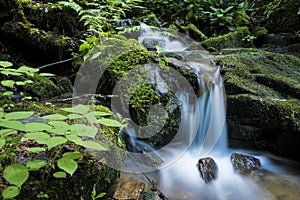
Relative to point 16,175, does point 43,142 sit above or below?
above

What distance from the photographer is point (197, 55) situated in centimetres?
486

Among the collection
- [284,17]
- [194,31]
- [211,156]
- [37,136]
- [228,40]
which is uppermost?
[284,17]

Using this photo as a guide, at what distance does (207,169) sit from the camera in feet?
8.96

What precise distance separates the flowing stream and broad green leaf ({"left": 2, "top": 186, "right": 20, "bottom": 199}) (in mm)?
1141

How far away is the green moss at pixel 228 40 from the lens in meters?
6.70

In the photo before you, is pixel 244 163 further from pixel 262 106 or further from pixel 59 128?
pixel 59 128

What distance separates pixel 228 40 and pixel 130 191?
6.12 metres

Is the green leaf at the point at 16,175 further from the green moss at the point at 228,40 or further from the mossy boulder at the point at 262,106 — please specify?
the green moss at the point at 228,40

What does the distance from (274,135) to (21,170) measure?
3.28 meters

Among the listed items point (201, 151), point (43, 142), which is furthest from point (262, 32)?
point (43, 142)

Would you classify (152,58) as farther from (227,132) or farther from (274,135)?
(274,135)

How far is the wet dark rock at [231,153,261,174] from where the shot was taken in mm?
2875

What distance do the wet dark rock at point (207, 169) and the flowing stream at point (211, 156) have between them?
0.16 feet

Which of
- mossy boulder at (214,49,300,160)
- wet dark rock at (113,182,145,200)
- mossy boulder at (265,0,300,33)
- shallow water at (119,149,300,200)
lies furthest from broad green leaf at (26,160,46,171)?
mossy boulder at (265,0,300,33)
